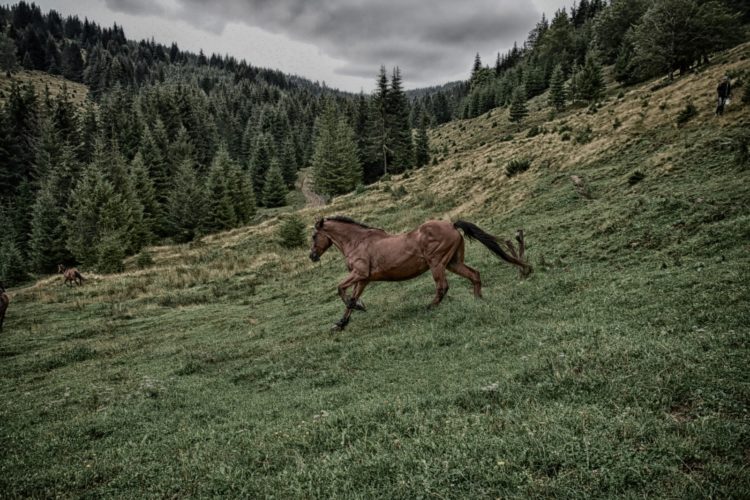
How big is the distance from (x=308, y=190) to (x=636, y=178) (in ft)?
236

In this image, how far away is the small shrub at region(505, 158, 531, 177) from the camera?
2788 cm

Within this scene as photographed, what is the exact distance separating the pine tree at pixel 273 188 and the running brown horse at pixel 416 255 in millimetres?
62694

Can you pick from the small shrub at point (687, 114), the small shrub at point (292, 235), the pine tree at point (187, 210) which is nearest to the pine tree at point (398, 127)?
the pine tree at point (187, 210)

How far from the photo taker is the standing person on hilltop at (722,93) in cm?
1728

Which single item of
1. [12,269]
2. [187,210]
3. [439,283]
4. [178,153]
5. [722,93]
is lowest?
[439,283]

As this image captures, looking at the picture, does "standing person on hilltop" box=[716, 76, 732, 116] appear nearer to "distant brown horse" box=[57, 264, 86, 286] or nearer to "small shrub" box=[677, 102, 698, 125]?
"small shrub" box=[677, 102, 698, 125]

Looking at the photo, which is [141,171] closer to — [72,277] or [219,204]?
[219,204]

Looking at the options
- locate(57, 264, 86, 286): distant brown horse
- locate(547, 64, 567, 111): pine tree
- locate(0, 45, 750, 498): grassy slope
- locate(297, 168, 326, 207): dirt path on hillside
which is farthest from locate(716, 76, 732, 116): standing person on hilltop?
locate(297, 168, 326, 207): dirt path on hillside

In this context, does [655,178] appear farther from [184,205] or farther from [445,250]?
[184,205]

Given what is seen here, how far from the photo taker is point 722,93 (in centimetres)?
1758

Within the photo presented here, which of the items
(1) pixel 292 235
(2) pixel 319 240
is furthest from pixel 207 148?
(2) pixel 319 240

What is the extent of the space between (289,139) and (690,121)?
78.9 metres

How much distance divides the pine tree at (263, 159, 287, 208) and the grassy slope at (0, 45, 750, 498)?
54.0 metres

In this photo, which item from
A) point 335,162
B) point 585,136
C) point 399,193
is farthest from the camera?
point 335,162
